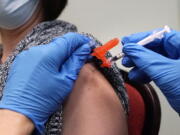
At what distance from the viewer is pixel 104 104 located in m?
0.90

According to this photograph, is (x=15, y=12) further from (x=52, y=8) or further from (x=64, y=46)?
(x=64, y=46)

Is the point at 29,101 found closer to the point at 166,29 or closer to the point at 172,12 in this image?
the point at 166,29

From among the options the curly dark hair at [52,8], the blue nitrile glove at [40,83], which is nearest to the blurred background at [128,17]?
the curly dark hair at [52,8]

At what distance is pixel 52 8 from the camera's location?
1119 millimetres

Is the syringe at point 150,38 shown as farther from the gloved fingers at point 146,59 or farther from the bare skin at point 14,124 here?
the bare skin at point 14,124

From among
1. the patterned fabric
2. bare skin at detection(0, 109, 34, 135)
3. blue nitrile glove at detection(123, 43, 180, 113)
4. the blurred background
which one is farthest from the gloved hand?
the blurred background

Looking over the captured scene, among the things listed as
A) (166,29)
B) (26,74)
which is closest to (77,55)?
(26,74)

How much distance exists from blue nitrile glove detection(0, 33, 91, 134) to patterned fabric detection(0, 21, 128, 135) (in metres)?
0.06

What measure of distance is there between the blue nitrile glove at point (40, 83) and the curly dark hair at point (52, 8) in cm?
32

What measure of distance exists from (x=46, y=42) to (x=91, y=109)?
0.74 feet

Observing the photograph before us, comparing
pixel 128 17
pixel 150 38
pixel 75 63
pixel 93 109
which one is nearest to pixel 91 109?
pixel 93 109

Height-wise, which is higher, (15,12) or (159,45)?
(15,12)

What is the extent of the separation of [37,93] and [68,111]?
0.46ft

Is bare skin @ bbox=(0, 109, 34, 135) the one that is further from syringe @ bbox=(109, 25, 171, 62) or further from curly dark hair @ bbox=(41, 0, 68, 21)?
curly dark hair @ bbox=(41, 0, 68, 21)
